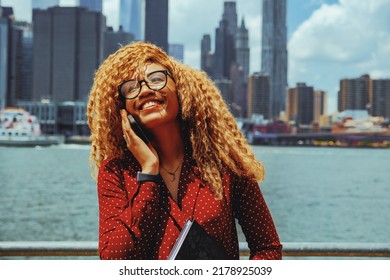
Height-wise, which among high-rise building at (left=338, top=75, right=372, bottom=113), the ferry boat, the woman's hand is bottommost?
the ferry boat

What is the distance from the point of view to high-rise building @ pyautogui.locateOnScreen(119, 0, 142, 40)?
260cm

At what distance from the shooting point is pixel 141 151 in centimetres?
81

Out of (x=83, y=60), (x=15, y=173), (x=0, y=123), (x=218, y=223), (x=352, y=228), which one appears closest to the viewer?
(x=218, y=223)

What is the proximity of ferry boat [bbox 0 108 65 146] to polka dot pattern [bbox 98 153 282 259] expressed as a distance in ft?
62.6

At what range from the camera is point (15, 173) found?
50.6ft

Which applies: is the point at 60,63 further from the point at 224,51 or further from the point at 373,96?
the point at 224,51

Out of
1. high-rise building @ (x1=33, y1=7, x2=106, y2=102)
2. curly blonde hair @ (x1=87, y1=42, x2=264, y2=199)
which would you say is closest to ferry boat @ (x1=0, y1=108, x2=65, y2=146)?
high-rise building @ (x1=33, y1=7, x2=106, y2=102)

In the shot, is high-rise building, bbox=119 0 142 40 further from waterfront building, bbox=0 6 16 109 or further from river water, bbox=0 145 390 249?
river water, bbox=0 145 390 249

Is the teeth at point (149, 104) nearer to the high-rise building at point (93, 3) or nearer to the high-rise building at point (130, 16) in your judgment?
the high-rise building at point (130, 16)

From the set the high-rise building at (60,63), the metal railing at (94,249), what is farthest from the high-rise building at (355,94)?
the high-rise building at (60,63)

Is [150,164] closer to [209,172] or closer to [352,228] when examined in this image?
[209,172]
